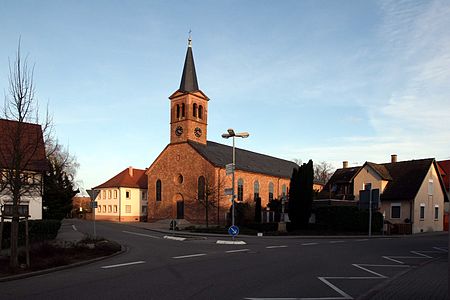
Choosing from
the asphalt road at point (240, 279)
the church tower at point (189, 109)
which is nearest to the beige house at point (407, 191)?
the church tower at point (189, 109)

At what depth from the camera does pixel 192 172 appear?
51562 mm

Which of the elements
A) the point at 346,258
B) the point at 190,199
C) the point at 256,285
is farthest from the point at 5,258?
the point at 190,199

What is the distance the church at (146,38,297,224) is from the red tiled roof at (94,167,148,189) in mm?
11077

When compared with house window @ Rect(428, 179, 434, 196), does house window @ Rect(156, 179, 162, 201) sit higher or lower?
lower

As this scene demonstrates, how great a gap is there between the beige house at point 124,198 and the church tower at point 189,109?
54.2 feet

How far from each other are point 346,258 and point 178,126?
130ft

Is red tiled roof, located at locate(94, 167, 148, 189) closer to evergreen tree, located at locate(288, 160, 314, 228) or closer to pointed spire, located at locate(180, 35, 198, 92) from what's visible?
pointed spire, located at locate(180, 35, 198, 92)

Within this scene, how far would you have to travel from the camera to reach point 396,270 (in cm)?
1284

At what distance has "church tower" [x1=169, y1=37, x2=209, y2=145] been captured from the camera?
52688 mm

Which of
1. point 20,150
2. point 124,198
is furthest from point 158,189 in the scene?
point 20,150

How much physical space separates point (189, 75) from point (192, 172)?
12492mm

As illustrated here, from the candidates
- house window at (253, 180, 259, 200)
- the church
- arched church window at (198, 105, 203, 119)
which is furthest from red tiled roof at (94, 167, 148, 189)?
house window at (253, 180, 259, 200)

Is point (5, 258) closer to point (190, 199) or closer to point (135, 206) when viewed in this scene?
point (190, 199)

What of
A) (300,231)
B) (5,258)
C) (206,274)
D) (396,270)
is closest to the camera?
(206,274)
